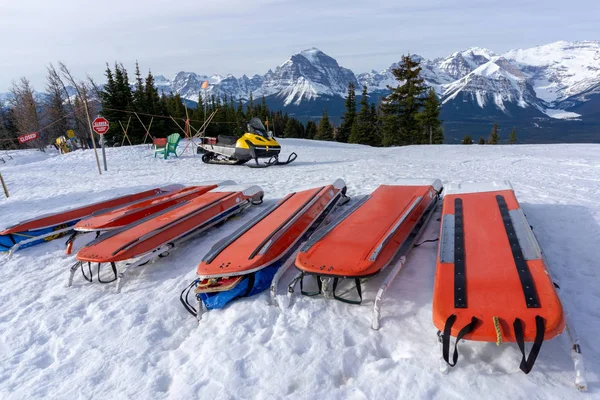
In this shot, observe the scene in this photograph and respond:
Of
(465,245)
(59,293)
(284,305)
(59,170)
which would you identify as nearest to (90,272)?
(59,293)

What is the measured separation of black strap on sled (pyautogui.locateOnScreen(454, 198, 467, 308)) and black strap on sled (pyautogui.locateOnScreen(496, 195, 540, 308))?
389mm

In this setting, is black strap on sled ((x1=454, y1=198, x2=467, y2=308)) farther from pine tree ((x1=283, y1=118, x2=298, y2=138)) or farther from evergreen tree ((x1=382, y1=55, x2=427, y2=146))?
pine tree ((x1=283, y1=118, x2=298, y2=138))

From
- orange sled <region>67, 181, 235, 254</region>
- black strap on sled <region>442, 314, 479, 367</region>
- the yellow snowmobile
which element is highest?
the yellow snowmobile

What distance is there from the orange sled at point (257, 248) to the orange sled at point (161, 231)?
0.92 m

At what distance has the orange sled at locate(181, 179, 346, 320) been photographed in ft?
10.7

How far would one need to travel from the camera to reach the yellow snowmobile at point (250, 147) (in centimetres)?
1168

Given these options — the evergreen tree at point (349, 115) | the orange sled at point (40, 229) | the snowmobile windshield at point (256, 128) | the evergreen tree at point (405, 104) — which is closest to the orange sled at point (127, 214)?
the orange sled at point (40, 229)

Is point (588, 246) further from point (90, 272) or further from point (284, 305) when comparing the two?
point (90, 272)

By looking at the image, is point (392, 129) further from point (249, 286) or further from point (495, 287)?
point (495, 287)

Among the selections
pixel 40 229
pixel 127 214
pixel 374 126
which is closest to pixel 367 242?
pixel 127 214

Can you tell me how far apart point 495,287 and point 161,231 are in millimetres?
3978

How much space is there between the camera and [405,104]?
30828 millimetres

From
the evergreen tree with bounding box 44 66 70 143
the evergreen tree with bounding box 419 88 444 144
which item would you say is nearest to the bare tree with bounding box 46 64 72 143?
the evergreen tree with bounding box 44 66 70 143

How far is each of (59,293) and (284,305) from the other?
9.41 feet
